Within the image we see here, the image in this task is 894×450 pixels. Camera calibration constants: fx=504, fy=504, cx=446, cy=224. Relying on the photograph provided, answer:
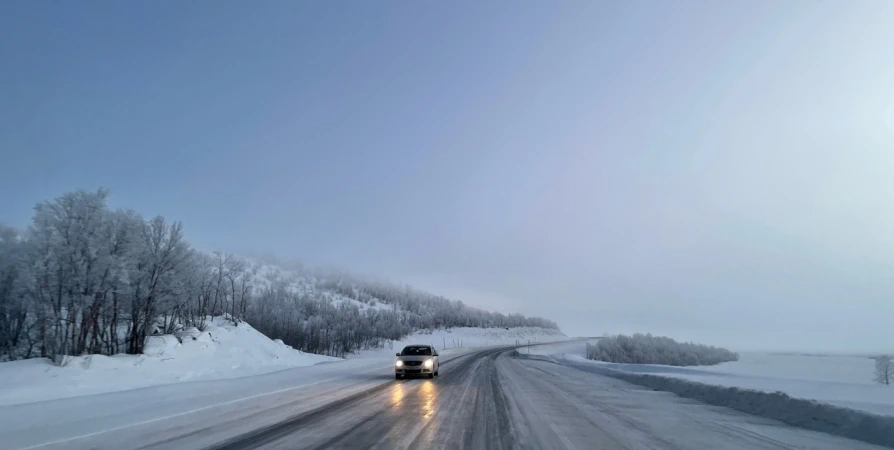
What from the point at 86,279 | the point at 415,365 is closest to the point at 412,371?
the point at 415,365

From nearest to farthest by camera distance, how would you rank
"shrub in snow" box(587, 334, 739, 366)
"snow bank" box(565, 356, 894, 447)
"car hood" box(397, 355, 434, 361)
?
"snow bank" box(565, 356, 894, 447) < "car hood" box(397, 355, 434, 361) < "shrub in snow" box(587, 334, 739, 366)

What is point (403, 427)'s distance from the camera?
35.3ft

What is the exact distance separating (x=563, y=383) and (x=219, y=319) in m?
30.0

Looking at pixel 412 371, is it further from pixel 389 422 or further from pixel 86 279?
pixel 86 279

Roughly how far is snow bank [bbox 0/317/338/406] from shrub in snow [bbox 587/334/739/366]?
39.5 metres

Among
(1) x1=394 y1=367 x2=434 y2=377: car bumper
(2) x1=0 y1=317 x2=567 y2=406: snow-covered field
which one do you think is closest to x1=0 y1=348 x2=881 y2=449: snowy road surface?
(2) x1=0 y1=317 x2=567 y2=406: snow-covered field

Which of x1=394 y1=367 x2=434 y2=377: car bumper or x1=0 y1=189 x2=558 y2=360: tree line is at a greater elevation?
x1=0 y1=189 x2=558 y2=360: tree line

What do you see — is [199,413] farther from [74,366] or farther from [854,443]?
[854,443]

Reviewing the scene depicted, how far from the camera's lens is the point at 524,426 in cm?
1101

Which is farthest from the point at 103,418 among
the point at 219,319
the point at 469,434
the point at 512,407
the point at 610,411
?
the point at 219,319

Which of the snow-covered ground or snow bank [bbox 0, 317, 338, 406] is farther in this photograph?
snow bank [bbox 0, 317, 338, 406]

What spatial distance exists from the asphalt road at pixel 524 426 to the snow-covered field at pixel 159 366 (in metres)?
10.6

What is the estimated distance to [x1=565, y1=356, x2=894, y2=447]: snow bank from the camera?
9.82 metres

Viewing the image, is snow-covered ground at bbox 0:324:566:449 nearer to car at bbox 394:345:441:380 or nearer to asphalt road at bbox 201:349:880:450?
asphalt road at bbox 201:349:880:450
